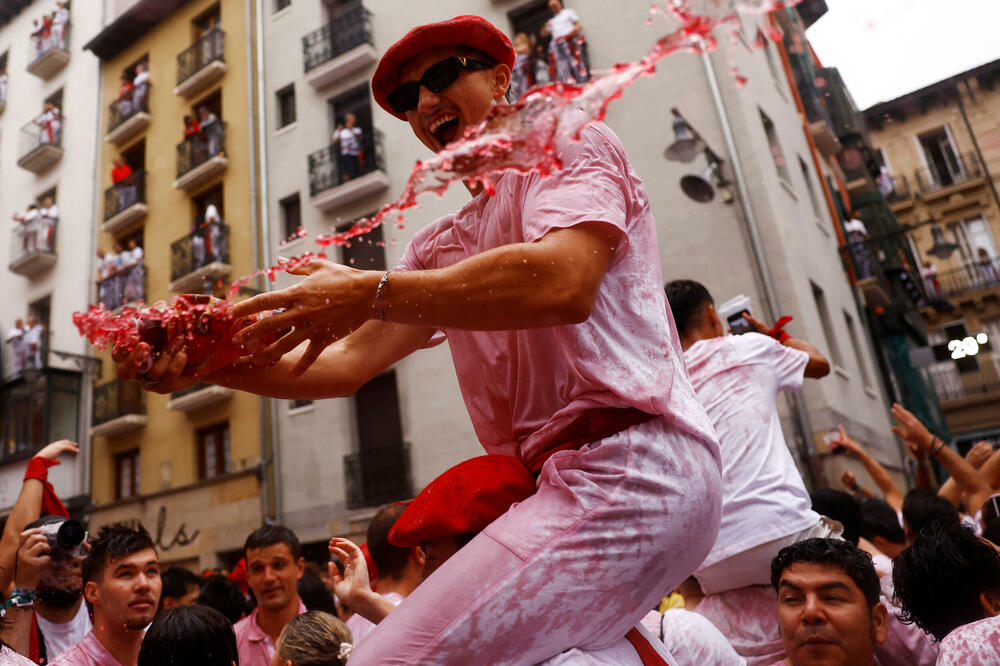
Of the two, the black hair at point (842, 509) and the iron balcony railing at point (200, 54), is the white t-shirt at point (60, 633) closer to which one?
the black hair at point (842, 509)

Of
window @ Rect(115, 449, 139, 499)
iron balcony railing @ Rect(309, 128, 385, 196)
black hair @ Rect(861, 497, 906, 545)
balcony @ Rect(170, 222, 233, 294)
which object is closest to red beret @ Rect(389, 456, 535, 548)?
black hair @ Rect(861, 497, 906, 545)

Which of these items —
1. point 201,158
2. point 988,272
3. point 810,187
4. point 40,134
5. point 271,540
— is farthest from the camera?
point 988,272

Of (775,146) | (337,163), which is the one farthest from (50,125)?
(775,146)

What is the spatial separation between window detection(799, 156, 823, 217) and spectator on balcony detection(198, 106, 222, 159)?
11.9m

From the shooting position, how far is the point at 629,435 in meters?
1.45

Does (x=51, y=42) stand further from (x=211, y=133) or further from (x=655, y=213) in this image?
(x=655, y=213)

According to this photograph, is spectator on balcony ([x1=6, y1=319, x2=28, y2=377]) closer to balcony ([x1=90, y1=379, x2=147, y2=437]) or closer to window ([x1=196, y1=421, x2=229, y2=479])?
balcony ([x1=90, y1=379, x2=147, y2=437])

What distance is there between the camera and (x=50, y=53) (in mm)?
21594

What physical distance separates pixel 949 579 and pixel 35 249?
2278 cm

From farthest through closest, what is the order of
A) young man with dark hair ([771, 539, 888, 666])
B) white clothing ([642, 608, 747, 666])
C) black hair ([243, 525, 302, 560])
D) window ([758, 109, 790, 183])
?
window ([758, 109, 790, 183]), black hair ([243, 525, 302, 560]), white clothing ([642, 608, 747, 666]), young man with dark hair ([771, 539, 888, 666])

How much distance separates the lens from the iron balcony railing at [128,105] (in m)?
19.9

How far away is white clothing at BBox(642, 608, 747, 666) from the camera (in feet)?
8.73

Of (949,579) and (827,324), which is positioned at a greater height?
(827,324)

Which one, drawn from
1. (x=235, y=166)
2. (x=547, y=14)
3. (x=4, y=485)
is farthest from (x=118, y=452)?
(x=547, y=14)
